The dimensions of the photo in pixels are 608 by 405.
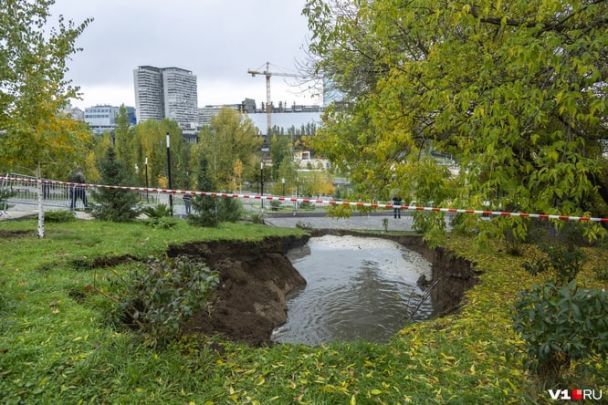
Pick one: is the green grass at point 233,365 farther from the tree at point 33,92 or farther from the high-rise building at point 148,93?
the high-rise building at point 148,93

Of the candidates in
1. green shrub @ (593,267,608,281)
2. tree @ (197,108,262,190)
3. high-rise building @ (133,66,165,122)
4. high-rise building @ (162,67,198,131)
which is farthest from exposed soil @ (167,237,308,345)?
high-rise building @ (162,67,198,131)

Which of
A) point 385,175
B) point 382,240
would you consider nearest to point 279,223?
point 382,240

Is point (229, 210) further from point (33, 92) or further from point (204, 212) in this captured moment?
point (33, 92)

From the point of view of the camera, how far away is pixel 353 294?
1070cm

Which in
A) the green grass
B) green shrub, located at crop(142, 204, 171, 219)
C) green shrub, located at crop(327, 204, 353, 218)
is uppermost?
green shrub, located at crop(327, 204, 353, 218)

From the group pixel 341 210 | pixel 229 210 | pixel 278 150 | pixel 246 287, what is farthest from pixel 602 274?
pixel 278 150

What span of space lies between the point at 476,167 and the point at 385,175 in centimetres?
231

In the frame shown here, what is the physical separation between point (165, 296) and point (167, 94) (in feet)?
338

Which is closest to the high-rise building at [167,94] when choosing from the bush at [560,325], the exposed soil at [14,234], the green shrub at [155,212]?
the green shrub at [155,212]

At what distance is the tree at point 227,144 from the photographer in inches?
1201

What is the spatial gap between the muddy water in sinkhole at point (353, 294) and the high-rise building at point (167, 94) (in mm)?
81104

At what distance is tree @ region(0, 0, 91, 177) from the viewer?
671cm

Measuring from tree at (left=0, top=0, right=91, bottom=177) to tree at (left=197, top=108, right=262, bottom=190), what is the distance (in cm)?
2199

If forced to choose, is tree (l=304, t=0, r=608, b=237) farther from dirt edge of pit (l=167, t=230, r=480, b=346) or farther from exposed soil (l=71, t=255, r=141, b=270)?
exposed soil (l=71, t=255, r=141, b=270)
